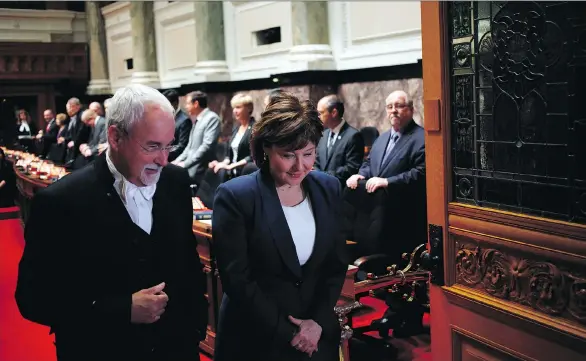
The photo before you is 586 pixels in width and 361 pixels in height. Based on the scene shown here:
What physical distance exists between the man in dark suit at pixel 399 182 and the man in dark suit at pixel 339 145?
1.21 ft

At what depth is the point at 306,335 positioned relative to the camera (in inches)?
71.6

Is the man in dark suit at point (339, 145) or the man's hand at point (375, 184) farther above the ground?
the man in dark suit at point (339, 145)

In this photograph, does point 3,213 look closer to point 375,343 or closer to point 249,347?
point 375,343

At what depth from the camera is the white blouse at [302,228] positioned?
1856 mm

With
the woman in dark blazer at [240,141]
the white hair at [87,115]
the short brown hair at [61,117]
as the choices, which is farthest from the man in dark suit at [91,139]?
the woman in dark blazer at [240,141]

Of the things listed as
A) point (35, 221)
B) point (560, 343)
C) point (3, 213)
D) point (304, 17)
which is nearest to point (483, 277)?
point (560, 343)

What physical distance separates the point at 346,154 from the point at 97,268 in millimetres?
2985

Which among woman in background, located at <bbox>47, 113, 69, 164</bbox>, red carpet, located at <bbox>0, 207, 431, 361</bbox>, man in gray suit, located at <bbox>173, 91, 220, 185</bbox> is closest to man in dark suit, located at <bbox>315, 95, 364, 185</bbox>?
red carpet, located at <bbox>0, 207, 431, 361</bbox>

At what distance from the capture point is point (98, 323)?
157 cm

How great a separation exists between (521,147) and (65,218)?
49.0 inches

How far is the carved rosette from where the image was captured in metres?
1.67

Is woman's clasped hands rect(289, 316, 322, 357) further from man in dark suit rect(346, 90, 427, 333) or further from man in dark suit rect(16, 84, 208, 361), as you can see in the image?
man in dark suit rect(346, 90, 427, 333)

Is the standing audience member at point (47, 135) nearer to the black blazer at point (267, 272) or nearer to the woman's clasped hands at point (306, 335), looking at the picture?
the black blazer at point (267, 272)

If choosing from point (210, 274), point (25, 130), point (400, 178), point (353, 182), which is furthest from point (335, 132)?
point (25, 130)
